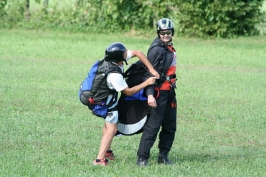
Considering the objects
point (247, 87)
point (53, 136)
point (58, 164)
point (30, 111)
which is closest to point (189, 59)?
point (247, 87)

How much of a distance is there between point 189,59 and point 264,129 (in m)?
7.96

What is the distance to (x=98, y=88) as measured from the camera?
274 inches

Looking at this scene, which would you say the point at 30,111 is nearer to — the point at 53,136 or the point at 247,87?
the point at 53,136

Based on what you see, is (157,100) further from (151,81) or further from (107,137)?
(107,137)

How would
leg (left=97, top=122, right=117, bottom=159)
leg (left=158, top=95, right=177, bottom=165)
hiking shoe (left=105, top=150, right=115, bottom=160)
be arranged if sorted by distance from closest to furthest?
leg (left=97, top=122, right=117, bottom=159), leg (left=158, top=95, right=177, bottom=165), hiking shoe (left=105, top=150, right=115, bottom=160)

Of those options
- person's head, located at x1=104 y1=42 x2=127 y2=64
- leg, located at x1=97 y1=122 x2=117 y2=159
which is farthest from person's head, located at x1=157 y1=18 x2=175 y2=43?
leg, located at x1=97 y1=122 x2=117 y2=159

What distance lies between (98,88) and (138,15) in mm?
15429

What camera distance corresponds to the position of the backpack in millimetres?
6918

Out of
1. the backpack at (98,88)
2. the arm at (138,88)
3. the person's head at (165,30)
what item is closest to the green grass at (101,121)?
the backpack at (98,88)

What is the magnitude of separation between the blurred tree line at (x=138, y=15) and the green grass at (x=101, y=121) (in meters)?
1.79

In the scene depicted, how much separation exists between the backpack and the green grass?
2.18ft

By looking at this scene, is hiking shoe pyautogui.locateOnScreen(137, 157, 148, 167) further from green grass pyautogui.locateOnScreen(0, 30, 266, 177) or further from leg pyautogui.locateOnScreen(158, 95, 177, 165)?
leg pyautogui.locateOnScreen(158, 95, 177, 165)

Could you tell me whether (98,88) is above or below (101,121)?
above

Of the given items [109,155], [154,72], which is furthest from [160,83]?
[109,155]
